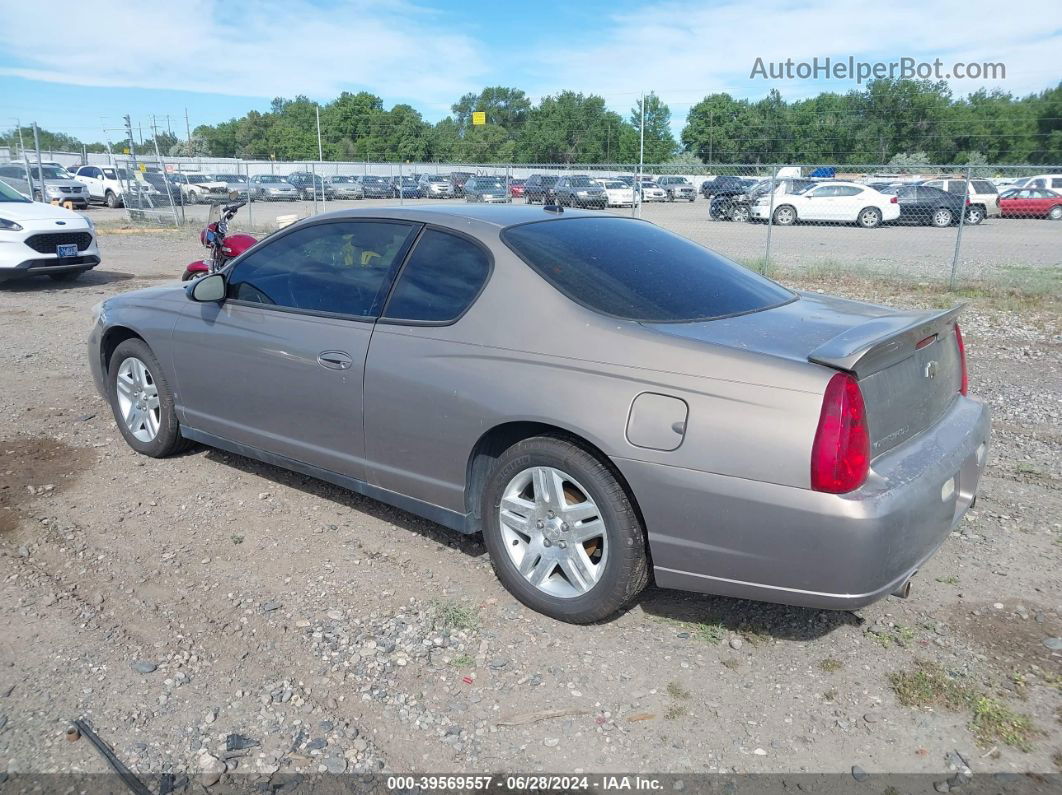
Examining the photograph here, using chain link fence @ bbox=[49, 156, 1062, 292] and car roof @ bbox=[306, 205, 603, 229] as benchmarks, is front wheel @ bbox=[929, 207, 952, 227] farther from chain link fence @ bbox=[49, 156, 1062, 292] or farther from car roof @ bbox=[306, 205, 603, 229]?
car roof @ bbox=[306, 205, 603, 229]

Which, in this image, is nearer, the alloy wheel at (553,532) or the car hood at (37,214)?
the alloy wheel at (553,532)

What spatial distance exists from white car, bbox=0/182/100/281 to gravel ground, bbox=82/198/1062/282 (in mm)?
4923

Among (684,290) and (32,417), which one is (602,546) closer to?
(684,290)

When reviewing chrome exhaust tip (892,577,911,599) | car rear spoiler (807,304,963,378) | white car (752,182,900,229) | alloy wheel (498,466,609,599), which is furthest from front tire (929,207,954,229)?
alloy wheel (498,466,609,599)

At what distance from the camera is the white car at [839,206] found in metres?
25.1

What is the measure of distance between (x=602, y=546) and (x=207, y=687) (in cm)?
151

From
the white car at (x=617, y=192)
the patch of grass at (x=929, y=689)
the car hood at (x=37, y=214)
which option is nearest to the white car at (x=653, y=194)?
the white car at (x=617, y=192)

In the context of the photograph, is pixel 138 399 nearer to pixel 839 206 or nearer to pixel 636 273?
pixel 636 273

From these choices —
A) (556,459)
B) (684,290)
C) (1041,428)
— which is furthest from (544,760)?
(1041,428)

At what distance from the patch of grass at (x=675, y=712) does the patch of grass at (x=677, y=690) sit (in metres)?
0.05

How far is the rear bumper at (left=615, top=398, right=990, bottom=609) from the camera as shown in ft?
8.80

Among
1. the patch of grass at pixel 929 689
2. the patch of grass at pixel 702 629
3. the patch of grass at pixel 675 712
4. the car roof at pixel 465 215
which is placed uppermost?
the car roof at pixel 465 215

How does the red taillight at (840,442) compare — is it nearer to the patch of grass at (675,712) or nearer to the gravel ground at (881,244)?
the patch of grass at (675,712)

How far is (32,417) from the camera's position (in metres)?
5.94
